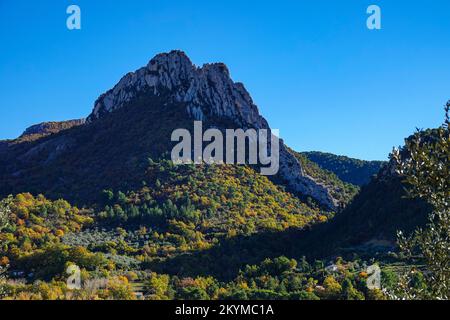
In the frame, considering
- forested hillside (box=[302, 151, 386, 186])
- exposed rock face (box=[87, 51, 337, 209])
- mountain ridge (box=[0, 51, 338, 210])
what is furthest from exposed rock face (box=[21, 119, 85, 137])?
forested hillside (box=[302, 151, 386, 186])

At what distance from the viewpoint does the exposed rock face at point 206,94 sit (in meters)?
106

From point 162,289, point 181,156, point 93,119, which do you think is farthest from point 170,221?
point 93,119

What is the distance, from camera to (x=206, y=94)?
110438 mm

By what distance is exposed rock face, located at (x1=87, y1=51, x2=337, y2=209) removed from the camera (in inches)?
4154

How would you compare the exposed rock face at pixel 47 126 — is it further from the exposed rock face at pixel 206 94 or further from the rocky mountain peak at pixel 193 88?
the rocky mountain peak at pixel 193 88

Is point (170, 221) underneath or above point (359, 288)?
above

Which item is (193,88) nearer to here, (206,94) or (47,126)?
(206,94)

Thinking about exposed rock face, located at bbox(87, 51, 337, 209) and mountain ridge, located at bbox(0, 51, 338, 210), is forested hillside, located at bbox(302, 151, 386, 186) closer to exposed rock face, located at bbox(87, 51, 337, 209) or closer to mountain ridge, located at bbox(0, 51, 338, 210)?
exposed rock face, located at bbox(87, 51, 337, 209)

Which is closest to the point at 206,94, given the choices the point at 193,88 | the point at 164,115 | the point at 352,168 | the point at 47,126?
the point at 193,88

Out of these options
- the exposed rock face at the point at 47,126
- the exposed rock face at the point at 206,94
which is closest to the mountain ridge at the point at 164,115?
the exposed rock face at the point at 206,94

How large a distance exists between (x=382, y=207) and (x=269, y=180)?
34242 millimetres

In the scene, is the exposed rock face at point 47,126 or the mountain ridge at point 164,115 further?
the exposed rock face at point 47,126

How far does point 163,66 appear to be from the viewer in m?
119
